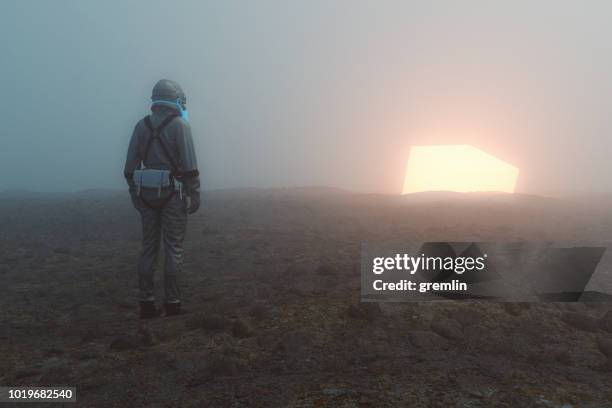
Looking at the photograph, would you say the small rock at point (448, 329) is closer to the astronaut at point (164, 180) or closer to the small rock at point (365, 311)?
the small rock at point (365, 311)

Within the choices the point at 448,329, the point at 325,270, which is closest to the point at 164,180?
the point at 325,270

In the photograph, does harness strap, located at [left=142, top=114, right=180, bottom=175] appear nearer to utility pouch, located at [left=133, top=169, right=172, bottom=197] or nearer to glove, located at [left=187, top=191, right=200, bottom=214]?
utility pouch, located at [left=133, top=169, right=172, bottom=197]

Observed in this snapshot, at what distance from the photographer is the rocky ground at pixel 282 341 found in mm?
2977

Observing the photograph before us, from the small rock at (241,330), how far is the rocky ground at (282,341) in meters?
0.01

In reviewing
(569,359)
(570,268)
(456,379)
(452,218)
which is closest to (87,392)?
(456,379)

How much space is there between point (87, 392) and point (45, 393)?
0.32 m

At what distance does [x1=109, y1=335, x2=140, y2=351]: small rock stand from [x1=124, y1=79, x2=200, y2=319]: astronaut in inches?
35.1

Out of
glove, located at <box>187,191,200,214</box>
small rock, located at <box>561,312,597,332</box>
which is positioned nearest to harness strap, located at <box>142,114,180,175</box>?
glove, located at <box>187,191,200,214</box>

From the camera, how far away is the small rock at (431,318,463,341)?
13.2 feet

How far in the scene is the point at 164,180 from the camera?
15.7 feet

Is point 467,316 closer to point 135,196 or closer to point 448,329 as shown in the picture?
point 448,329

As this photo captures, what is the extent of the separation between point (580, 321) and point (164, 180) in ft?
15.9

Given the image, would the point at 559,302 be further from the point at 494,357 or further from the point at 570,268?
the point at 494,357

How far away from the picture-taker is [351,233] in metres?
9.88
